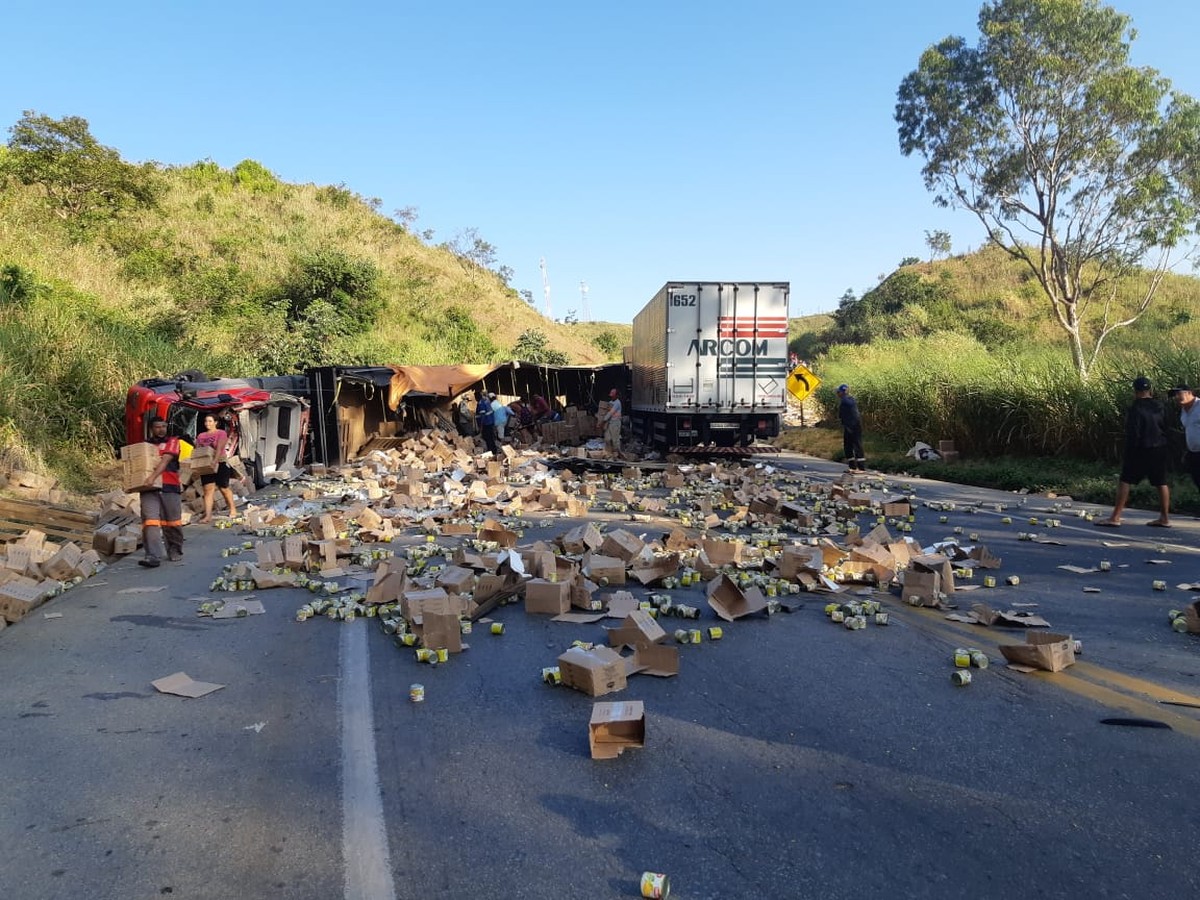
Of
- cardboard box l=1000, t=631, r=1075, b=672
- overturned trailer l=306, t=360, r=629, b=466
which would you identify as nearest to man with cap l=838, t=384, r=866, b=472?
overturned trailer l=306, t=360, r=629, b=466

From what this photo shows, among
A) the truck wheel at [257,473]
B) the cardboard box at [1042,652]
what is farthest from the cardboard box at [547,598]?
the truck wheel at [257,473]

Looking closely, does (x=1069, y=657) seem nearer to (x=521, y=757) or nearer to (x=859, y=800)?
(x=859, y=800)

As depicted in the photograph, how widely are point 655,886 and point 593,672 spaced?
1.88 meters

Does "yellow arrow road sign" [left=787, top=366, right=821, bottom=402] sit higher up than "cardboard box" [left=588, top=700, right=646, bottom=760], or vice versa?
"yellow arrow road sign" [left=787, top=366, right=821, bottom=402]

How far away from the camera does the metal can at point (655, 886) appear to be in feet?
8.81

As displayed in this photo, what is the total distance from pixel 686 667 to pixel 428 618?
5.74 ft

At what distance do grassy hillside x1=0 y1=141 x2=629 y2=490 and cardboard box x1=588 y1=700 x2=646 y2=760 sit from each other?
11.7m

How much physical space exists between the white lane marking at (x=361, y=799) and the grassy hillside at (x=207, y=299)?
10.1m

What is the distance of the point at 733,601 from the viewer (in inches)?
239

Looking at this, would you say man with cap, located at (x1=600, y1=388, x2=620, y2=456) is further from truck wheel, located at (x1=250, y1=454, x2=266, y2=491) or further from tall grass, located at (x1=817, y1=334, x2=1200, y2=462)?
truck wheel, located at (x1=250, y1=454, x2=266, y2=491)

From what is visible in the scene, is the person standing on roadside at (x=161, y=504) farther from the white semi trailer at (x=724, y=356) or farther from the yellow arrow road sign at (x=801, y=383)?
the yellow arrow road sign at (x=801, y=383)

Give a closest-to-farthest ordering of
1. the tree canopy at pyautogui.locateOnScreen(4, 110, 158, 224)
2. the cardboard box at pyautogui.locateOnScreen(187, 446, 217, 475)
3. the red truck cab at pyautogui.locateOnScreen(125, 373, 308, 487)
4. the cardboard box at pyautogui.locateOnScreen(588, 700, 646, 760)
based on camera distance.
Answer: the cardboard box at pyautogui.locateOnScreen(588, 700, 646, 760), the cardboard box at pyautogui.locateOnScreen(187, 446, 217, 475), the red truck cab at pyautogui.locateOnScreen(125, 373, 308, 487), the tree canopy at pyautogui.locateOnScreen(4, 110, 158, 224)

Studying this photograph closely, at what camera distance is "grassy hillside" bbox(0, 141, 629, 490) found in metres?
14.3

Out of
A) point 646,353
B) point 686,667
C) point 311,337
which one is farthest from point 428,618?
point 311,337
